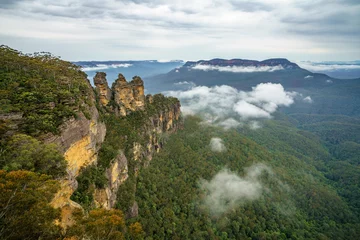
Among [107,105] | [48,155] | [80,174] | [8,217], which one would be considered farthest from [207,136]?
[8,217]

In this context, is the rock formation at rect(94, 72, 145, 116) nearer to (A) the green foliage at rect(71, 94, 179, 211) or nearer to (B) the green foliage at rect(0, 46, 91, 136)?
(A) the green foliage at rect(71, 94, 179, 211)

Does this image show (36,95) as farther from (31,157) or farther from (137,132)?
(137,132)

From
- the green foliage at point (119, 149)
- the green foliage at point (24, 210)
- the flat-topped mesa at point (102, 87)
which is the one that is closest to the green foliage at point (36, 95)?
the green foliage at point (119, 149)

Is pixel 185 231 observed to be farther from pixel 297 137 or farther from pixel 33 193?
pixel 297 137

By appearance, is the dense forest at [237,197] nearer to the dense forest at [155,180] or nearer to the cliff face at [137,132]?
the dense forest at [155,180]

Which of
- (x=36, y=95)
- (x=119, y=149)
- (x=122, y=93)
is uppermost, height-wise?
(x=36, y=95)

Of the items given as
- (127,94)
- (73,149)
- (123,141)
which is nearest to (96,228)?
(73,149)

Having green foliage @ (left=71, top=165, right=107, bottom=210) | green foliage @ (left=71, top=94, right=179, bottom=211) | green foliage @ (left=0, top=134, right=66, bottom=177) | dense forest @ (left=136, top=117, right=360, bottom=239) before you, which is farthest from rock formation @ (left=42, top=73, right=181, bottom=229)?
dense forest @ (left=136, top=117, right=360, bottom=239)
